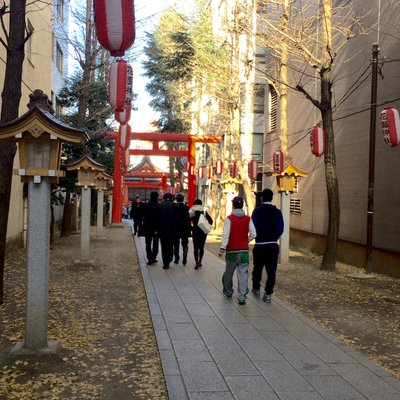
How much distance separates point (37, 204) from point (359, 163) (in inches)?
417

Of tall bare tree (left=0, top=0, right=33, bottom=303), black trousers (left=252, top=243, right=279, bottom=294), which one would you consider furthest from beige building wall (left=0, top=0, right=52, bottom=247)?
black trousers (left=252, top=243, right=279, bottom=294)

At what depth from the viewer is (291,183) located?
12.8 m

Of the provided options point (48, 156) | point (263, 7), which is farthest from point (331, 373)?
point (263, 7)

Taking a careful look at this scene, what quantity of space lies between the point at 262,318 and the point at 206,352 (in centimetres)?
191

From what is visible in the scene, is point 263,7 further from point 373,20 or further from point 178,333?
point 178,333

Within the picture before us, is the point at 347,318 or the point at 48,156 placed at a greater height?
the point at 48,156

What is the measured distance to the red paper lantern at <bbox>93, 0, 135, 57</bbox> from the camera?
20.9 feet

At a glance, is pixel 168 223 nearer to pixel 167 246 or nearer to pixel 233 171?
pixel 167 246

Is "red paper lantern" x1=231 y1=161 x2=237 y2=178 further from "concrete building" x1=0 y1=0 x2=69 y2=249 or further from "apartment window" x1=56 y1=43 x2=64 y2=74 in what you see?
"apartment window" x1=56 y1=43 x2=64 y2=74

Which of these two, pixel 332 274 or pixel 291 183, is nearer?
pixel 332 274

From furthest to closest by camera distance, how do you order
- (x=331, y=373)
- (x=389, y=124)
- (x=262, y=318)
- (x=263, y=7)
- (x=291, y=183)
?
(x=263, y=7) < (x=291, y=183) < (x=389, y=124) < (x=262, y=318) < (x=331, y=373)

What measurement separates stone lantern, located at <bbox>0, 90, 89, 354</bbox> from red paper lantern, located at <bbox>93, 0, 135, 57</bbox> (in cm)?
169

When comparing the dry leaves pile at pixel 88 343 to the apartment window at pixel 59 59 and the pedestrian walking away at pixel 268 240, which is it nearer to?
the pedestrian walking away at pixel 268 240

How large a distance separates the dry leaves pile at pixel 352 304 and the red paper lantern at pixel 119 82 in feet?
15.7
